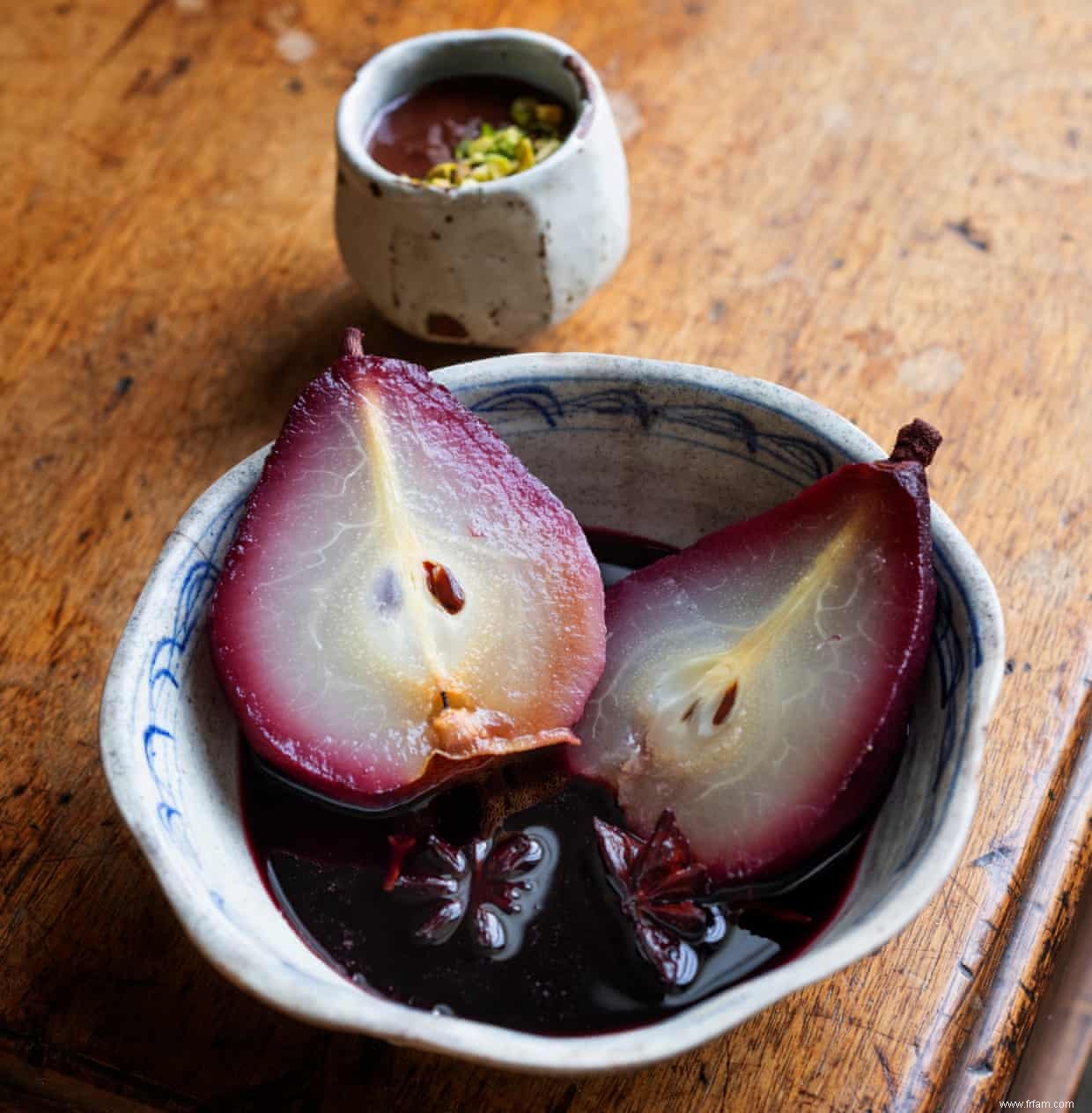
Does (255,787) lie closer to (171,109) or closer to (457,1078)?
(457,1078)

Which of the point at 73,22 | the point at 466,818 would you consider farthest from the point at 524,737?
the point at 73,22

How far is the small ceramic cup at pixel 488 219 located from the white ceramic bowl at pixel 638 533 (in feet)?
0.72

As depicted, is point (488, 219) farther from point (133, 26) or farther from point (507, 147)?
point (133, 26)

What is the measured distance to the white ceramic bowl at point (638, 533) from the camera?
1.63 feet

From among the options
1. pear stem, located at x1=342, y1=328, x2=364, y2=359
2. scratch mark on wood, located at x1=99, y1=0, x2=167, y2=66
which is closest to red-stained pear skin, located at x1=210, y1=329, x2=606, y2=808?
pear stem, located at x1=342, y1=328, x2=364, y2=359

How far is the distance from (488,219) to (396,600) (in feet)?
1.16

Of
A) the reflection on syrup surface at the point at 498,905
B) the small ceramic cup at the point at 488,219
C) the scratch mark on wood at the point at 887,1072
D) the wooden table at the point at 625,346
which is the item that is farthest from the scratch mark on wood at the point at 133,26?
the scratch mark on wood at the point at 887,1072

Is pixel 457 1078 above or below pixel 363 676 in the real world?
below

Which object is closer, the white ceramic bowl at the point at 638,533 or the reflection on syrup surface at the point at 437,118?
the white ceramic bowl at the point at 638,533

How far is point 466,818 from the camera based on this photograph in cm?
67

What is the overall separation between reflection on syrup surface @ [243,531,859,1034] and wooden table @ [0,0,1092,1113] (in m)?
0.07

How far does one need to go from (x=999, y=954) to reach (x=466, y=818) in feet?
0.98

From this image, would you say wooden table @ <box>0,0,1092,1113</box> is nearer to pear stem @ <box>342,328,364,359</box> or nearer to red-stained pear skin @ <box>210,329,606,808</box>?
red-stained pear skin @ <box>210,329,606,808</box>

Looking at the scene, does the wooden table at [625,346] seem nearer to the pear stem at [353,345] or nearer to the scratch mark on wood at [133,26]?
the scratch mark on wood at [133,26]
